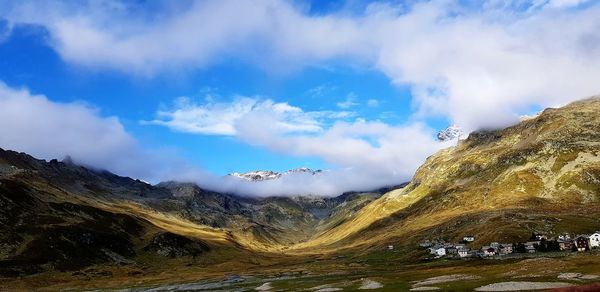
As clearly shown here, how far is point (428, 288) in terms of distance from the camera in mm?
97000

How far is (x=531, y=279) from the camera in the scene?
94812mm

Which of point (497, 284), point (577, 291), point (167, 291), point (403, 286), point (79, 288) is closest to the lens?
point (577, 291)

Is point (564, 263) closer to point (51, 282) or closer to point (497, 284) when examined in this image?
point (497, 284)

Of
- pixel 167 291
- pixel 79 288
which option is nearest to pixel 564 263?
pixel 167 291

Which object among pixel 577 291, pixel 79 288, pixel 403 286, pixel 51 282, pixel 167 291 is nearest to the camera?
pixel 577 291

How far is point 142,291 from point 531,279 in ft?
392

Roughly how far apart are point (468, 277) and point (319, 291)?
33405 millimetres

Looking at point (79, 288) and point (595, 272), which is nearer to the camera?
point (595, 272)

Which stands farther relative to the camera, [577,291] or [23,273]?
[23,273]

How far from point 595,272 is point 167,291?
11706 cm

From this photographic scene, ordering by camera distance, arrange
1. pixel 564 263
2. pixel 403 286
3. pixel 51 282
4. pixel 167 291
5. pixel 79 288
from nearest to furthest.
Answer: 1. pixel 403 286
2. pixel 564 263
3. pixel 167 291
4. pixel 79 288
5. pixel 51 282

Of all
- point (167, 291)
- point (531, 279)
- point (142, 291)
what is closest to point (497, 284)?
point (531, 279)

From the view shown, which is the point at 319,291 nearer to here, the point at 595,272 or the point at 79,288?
the point at 595,272

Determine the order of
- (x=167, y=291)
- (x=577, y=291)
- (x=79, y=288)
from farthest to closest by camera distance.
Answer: (x=79, y=288)
(x=167, y=291)
(x=577, y=291)
